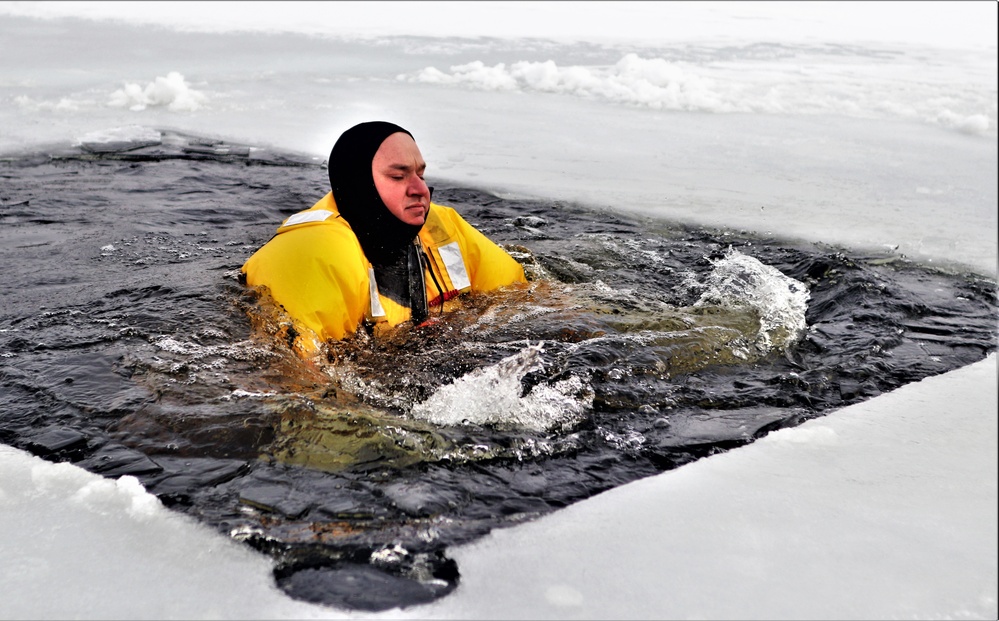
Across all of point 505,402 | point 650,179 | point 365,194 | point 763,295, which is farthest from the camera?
point 650,179

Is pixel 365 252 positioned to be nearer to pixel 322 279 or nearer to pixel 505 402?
pixel 322 279

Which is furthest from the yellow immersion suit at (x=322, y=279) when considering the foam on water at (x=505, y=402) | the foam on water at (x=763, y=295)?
the foam on water at (x=763, y=295)

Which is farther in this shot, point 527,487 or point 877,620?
point 527,487

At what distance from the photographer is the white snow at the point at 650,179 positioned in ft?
6.72

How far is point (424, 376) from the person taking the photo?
3.29 m

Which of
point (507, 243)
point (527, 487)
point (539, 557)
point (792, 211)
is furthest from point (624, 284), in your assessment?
point (539, 557)

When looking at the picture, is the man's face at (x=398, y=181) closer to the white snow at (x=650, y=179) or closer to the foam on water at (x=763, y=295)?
the foam on water at (x=763, y=295)

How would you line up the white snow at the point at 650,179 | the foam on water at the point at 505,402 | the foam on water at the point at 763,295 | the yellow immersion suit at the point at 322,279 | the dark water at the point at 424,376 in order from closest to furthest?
the white snow at the point at 650,179, the dark water at the point at 424,376, the foam on water at the point at 505,402, the yellow immersion suit at the point at 322,279, the foam on water at the point at 763,295

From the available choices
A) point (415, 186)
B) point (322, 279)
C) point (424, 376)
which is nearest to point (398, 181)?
point (415, 186)

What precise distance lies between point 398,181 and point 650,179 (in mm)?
3383

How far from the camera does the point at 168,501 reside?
2.40 meters

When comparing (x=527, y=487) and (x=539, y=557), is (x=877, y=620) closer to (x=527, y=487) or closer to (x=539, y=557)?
(x=539, y=557)

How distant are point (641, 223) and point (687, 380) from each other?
2.42 metres

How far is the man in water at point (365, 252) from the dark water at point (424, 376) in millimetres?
122
